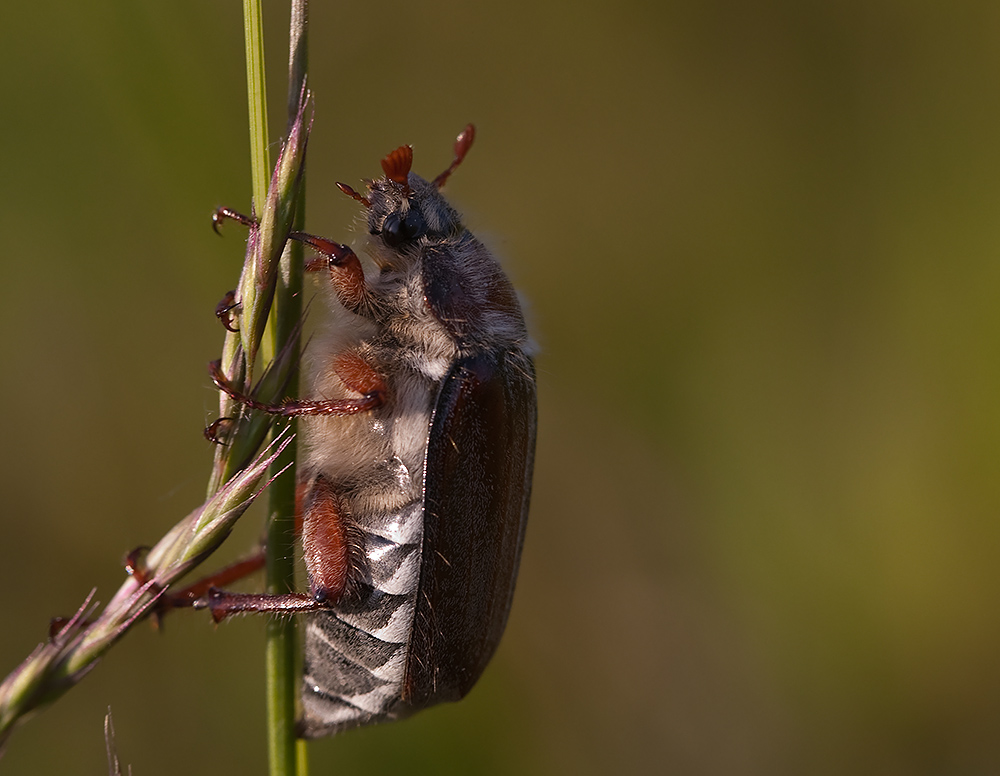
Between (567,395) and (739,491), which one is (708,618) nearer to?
(739,491)

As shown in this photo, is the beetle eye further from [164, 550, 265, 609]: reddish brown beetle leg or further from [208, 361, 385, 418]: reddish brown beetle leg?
[164, 550, 265, 609]: reddish brown beetle leg

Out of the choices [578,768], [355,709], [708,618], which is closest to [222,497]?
[355,709]

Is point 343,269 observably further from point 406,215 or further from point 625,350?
point 625,350

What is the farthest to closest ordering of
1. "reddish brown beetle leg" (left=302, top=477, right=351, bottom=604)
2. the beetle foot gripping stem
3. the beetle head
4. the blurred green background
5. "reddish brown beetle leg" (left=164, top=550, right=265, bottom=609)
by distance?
1. the blurred green background
2. the beetle head
3. "reddish brown beetle leg" (left=164, top=550, right=265, bottom=609)
4. "reddish brown beetle leg" (left=302, top=477, right=351, bottom=604)
5. the beetle foot gripping stem

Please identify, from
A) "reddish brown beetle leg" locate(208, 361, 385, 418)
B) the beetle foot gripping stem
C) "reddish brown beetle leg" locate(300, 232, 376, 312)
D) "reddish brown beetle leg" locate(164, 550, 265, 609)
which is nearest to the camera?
"reddish brown beetle leg" locate(208, 361, 385, 418)

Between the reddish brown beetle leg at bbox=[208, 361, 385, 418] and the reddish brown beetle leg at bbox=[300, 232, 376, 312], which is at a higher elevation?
the reddish brown beetle leg at bbox=[300, 232, 376, 312]

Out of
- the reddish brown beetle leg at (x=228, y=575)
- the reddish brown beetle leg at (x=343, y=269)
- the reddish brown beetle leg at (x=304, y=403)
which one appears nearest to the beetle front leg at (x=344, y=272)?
the reddish brown beetle leg at (x=343, y=269)

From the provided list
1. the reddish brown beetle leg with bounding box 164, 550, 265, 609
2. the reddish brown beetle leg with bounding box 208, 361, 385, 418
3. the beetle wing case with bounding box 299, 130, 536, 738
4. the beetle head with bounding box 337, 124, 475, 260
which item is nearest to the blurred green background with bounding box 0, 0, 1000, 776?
→ the beetle head with bounding box 337, 124, 475, 260

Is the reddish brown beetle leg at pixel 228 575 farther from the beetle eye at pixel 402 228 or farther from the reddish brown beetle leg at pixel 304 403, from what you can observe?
the beetle eye at pixel 402 228

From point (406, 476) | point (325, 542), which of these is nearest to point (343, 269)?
point (406, 476)
